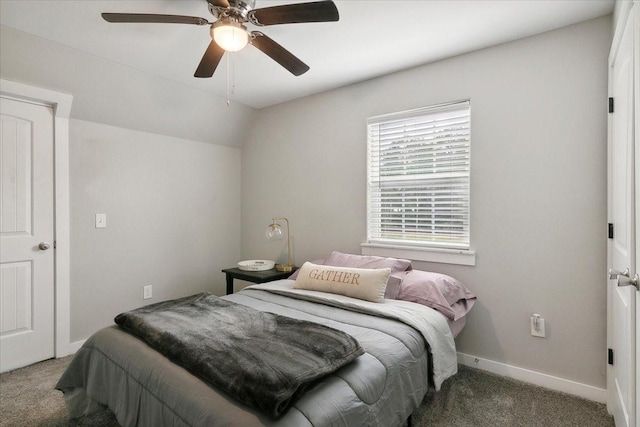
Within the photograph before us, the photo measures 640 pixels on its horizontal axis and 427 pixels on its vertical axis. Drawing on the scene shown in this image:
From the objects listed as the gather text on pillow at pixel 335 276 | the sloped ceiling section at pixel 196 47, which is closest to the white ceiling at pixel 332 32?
the sloped ceiling section at pixel 196 47

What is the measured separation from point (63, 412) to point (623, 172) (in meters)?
3.27

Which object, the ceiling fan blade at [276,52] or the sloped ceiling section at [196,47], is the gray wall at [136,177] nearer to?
the sloped ceiling section at [196,47]

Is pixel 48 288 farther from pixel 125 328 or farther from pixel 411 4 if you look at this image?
pixel 411 4

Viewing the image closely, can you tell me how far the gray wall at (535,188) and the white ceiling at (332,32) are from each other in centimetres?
17

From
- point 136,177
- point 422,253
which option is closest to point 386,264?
point 422,253

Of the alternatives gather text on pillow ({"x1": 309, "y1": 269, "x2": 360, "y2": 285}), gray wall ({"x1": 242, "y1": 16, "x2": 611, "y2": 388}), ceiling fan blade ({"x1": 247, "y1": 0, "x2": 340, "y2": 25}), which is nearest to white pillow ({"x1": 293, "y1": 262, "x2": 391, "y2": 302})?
gather text on pillow ({"x1": 309, "y1": 269, "x2": 360, "y2": 285})

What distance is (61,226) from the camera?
2.72 metres

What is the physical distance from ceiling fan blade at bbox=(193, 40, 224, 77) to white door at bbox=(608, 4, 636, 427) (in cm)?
190

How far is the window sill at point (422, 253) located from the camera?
2.51 m

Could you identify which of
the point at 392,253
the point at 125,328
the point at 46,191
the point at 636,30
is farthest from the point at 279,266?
the point at 636,30

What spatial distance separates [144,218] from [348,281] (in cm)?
220

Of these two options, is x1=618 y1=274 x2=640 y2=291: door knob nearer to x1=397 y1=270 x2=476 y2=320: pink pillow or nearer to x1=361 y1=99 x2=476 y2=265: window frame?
x1=397 y1=270 x2=476 y2=320: pink pillow

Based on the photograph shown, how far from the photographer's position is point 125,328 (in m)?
1.77

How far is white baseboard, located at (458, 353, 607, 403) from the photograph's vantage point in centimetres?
207
